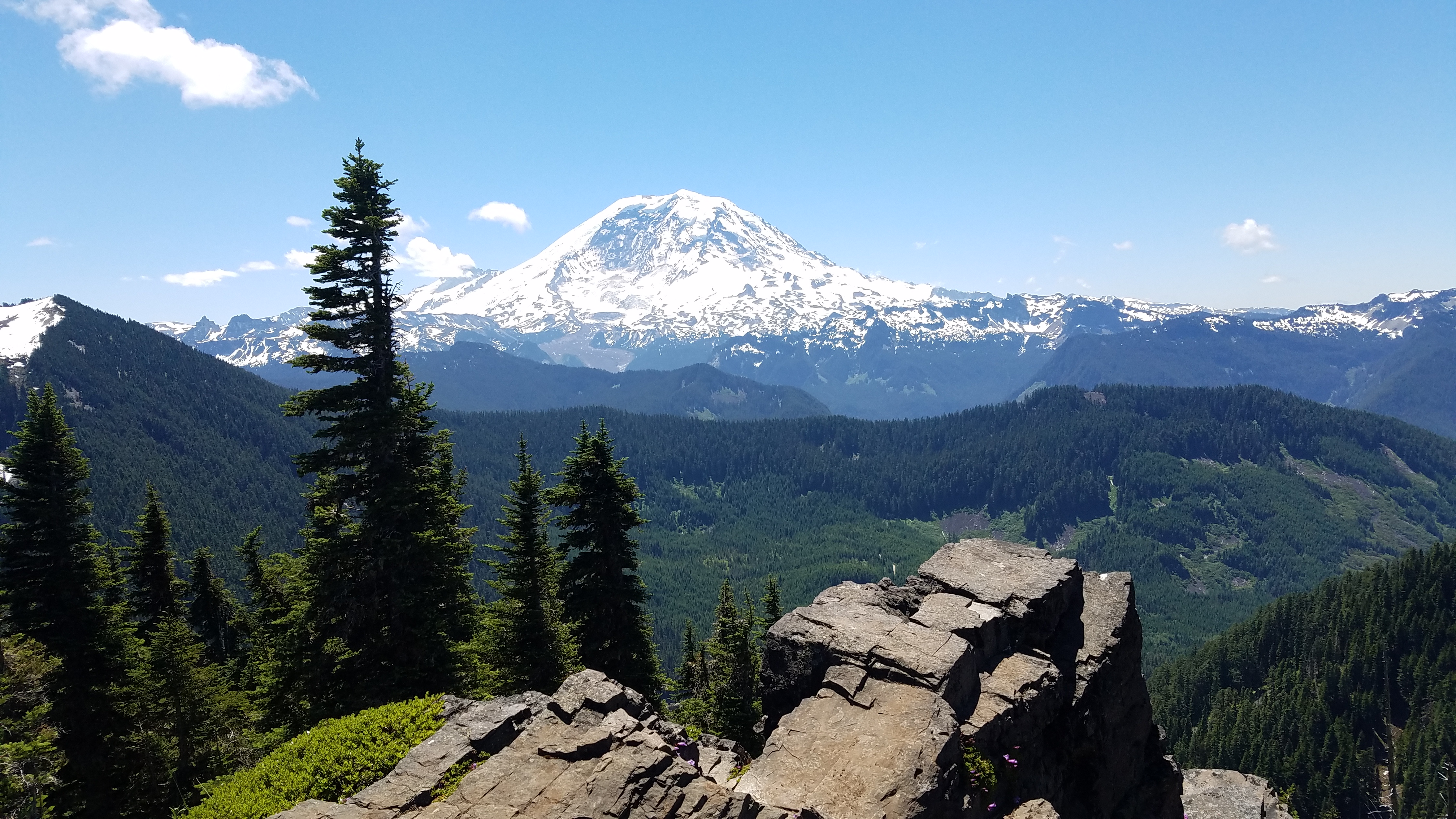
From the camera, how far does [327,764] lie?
17.3 metres

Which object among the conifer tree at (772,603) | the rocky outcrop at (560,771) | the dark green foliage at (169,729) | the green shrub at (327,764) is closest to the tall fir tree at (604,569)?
the conifer tree at (772,603)

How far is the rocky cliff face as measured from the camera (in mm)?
15266

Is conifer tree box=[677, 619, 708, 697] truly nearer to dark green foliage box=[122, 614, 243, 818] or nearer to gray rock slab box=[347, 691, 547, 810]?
dark green foliage box=[122, 614, 243, 818]

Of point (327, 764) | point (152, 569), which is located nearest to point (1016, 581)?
point (327, 764)

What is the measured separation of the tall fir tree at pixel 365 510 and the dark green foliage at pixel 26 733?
7754 millimetres

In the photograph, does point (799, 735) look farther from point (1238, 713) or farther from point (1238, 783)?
point (1238, 713)

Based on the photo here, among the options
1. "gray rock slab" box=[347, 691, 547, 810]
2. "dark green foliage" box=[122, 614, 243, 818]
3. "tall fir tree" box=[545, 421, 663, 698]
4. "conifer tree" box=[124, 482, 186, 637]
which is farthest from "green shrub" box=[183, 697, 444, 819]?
"conifer tree" box=[124, 482, 186, 637]

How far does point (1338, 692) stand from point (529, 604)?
173m

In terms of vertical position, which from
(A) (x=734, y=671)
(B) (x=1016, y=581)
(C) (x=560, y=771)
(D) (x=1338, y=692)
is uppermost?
(B) (x=1016, y=581)

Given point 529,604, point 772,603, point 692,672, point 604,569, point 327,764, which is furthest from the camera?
point 692,672

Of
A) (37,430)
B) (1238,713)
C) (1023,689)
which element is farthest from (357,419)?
(1238,713)

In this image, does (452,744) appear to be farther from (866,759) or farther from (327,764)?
(866,759)

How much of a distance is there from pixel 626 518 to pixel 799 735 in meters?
19.7

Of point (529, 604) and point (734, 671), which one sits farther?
point (734, 671)
